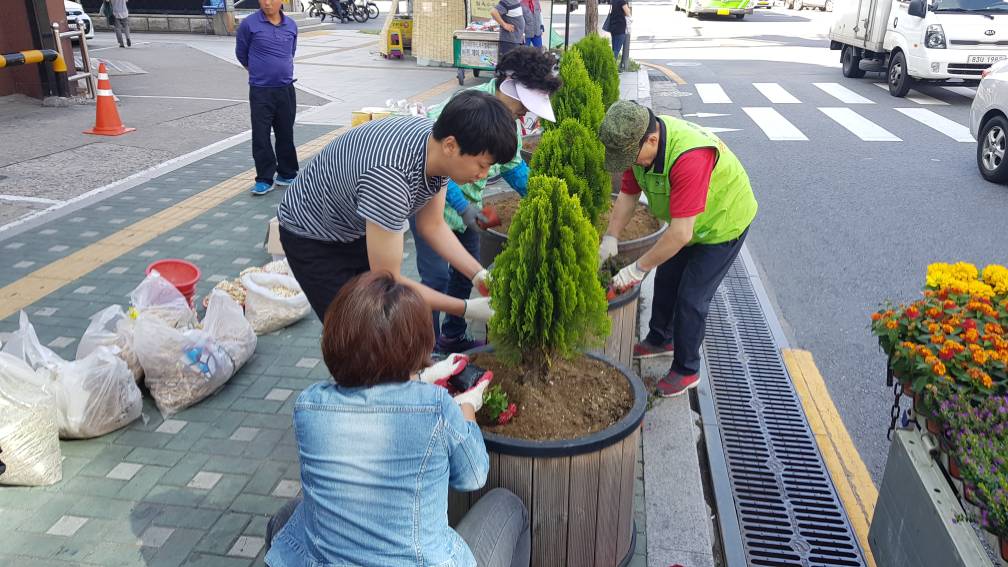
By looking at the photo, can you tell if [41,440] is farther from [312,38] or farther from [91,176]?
[312,38]

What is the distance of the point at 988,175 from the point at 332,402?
28.9ft

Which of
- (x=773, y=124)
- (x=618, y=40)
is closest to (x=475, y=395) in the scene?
(x=773, y=124)

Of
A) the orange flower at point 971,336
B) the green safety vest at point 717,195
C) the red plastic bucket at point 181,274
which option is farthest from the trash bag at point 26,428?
the orange flower at point 971,336

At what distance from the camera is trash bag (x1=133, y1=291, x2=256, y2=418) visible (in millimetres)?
3879

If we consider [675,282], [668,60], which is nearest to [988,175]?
Answer: [675,282]

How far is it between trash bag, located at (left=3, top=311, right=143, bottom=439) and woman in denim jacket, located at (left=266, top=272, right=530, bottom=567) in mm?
2092

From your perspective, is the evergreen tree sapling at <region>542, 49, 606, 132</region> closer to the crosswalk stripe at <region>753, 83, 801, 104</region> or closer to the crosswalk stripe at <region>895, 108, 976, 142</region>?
the crosswalk stripe at <region>895, 108, 976, 142</region>

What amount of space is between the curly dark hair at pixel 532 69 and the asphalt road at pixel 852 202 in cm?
237

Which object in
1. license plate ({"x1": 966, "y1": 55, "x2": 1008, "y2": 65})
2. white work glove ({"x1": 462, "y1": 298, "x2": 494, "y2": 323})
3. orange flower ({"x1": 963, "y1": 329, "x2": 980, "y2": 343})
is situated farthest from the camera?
license plate ({"x1": 966, "y1": 55, "x2": 1008, "y2": 65})

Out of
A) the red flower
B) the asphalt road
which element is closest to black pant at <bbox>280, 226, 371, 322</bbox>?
the red flower

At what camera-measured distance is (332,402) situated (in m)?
1.91

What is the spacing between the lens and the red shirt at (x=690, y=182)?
11.3 feet

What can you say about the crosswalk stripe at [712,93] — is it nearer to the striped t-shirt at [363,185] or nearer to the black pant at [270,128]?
the black pant at [270,128]

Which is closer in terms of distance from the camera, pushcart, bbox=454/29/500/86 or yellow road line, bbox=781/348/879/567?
yellow road line, bbox=781/348/879/567
